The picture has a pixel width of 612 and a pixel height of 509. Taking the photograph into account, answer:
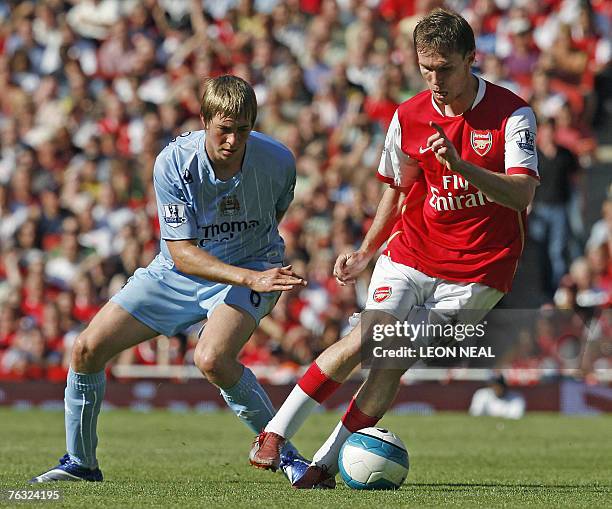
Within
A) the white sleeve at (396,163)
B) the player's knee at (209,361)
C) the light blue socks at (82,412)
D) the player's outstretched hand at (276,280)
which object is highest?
the white sleeve at (396,163)

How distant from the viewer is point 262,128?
17.6m

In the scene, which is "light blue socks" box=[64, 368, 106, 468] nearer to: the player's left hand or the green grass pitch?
the green grass pitch

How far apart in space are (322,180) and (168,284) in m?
9.28

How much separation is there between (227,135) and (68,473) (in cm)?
230

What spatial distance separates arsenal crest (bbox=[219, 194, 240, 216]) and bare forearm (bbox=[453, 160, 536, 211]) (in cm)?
157

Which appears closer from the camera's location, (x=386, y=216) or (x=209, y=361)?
(x=209, y=361)

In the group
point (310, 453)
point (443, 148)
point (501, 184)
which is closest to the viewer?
point (443, 148)

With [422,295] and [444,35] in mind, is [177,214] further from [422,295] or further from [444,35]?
[444,35]

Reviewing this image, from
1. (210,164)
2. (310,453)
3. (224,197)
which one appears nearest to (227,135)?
(210,164)

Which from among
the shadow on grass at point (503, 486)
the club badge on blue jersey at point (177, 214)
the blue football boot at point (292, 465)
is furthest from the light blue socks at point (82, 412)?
the shadow on grass at point (503, 486)

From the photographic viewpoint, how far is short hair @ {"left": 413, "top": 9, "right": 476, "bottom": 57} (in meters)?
6.64

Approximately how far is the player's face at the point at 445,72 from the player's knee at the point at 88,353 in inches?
95.9

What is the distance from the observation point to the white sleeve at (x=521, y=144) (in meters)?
6.79

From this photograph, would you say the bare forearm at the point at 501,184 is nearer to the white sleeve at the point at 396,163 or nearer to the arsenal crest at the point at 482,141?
the arsenal crest at the point at 482,141
